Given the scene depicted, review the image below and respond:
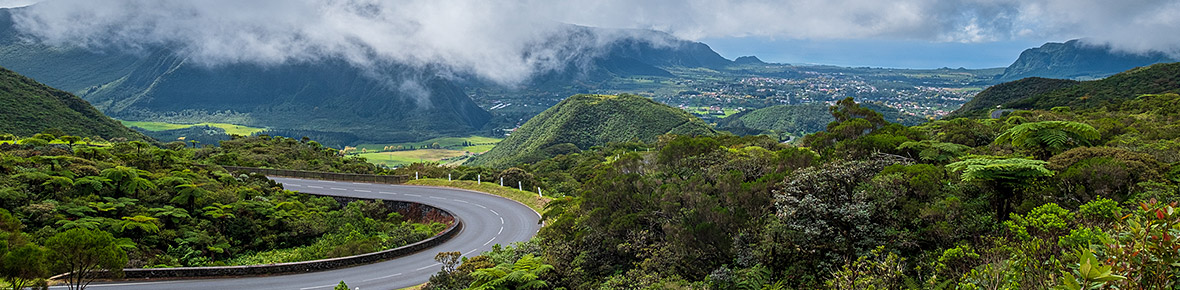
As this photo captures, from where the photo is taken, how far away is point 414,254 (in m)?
18.1

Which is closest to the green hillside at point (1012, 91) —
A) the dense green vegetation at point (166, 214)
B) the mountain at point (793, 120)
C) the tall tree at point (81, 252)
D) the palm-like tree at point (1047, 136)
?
the mountain at point (793, 120)

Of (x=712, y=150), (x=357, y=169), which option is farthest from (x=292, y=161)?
(x=712, y=150)

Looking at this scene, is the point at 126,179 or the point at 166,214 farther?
the point at 126,179

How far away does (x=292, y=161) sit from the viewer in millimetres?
39500

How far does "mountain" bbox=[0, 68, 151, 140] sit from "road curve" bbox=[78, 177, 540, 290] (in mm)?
28290

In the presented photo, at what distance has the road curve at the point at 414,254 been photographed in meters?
14.1

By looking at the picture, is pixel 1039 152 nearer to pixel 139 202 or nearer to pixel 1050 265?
pixel 1050 265

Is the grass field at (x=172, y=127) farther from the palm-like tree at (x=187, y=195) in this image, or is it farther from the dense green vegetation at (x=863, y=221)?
the dense green vegetation at (x=863, y=221)

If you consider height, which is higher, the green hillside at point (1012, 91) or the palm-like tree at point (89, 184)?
the green hillside at point (1012, 91)

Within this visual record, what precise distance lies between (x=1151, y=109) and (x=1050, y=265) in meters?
35.6

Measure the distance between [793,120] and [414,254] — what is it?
126427 millimetres

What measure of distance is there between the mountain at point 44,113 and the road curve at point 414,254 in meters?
28.3

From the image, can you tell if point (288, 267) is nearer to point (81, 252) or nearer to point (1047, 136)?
point (81, 252)

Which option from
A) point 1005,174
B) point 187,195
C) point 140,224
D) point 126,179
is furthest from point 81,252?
point 1005,174
